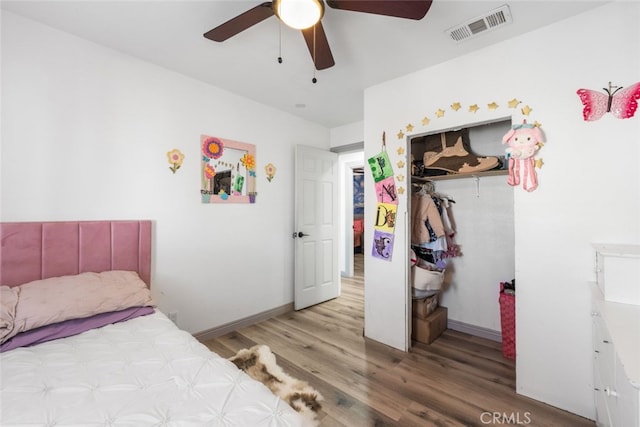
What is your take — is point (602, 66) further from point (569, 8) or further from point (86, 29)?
point (86, 29)

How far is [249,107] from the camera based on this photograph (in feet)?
9.75

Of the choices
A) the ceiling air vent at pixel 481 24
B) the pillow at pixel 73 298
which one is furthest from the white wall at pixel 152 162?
the ceiling air vent at pixel 481 24

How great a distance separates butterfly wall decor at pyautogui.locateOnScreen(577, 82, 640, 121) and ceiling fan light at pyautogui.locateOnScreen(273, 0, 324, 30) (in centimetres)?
166

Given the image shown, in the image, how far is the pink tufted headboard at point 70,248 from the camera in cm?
165

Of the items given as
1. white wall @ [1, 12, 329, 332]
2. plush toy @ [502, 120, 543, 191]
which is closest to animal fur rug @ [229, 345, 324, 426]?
white wall @ [1, 12, 329, 332]

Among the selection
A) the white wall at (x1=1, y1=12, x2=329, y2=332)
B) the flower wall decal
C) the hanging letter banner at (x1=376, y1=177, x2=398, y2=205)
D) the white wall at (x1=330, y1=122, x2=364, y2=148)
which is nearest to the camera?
the white wall at (x1=1, y1=12, x2=329, y2=332)

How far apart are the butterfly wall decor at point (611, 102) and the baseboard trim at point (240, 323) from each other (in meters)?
3.20

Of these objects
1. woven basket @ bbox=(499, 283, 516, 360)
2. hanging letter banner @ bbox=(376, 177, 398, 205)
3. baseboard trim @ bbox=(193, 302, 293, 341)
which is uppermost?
hanging letter banner @ bbox=(376, 177, 398, 205)

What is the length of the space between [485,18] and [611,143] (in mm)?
1062

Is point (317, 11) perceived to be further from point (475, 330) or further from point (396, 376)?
point (475, 330)

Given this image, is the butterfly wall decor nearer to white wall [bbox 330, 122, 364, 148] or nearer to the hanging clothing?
the hanging clothing

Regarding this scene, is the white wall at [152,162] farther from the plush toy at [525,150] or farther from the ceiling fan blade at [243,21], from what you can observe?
the plush toy at [525,150]

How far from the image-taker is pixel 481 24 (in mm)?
1765

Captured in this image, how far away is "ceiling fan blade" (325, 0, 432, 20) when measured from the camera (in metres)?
1.21
